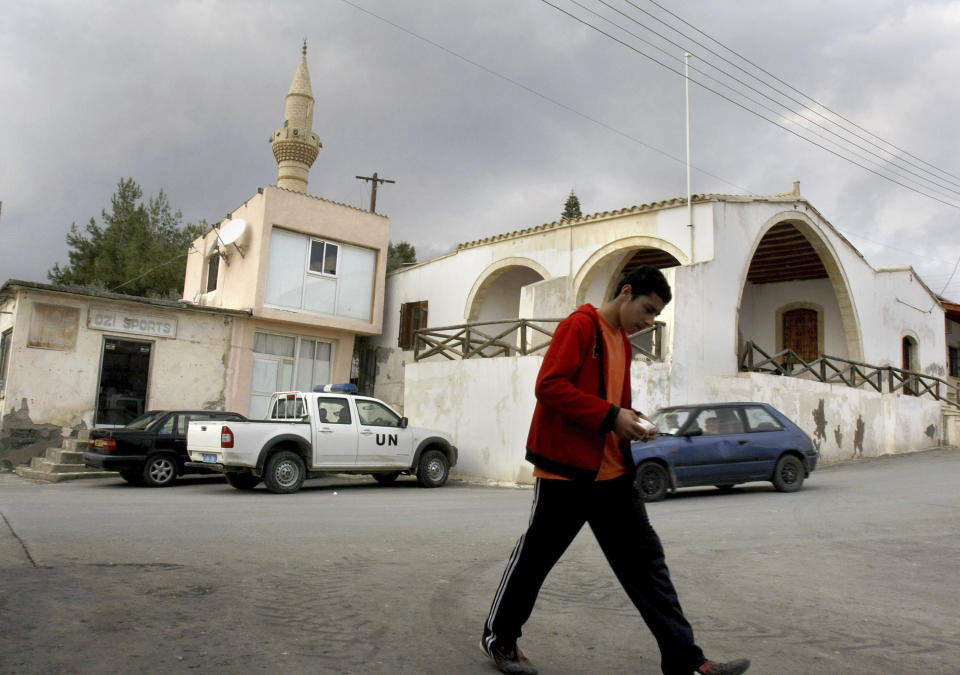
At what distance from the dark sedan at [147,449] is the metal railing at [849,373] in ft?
38.9

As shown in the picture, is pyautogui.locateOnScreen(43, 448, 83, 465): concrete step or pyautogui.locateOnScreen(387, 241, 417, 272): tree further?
pyautogui.locateOnScreen(387, 241, 417, 272): tree

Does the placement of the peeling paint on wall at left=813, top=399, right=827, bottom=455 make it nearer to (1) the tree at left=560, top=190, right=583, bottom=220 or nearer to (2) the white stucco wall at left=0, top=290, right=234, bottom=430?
(2) the white stucco wall at left=0, top=290, right=234, bottom=430

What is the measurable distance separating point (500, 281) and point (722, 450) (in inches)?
461

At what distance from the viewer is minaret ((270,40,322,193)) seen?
2572 cm

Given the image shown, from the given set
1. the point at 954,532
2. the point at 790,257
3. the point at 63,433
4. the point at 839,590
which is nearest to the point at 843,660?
the point at 839,590

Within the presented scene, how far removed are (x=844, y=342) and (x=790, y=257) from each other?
3152 millimetres

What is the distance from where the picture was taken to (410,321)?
23.5 meters

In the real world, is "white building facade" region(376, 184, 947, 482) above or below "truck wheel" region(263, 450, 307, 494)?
above

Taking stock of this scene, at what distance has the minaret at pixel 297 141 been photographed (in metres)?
25.7

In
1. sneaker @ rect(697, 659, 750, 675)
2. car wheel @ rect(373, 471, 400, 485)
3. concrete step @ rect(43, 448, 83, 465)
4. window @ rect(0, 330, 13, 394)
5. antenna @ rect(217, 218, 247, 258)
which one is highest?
antenna @ rect(217, 218, 247, 258)

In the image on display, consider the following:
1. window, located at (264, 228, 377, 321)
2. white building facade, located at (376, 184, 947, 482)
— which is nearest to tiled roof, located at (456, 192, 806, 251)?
white building facade, located at (376, 184, 947, 482)

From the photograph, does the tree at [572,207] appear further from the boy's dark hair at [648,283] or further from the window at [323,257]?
the boy's dark hair at [648,283]

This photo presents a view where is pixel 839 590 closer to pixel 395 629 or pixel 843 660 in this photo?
pixel 843 660

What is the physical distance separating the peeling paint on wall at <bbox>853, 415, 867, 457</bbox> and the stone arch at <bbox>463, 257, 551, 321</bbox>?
29.9 feet
